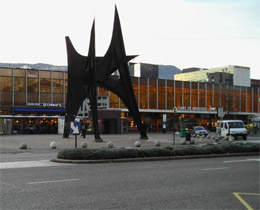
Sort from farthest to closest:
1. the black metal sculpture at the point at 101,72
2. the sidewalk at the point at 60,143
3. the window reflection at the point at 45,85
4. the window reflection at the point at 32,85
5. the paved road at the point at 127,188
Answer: the window reflection at the point at 45,85 < the window reflection at the point at 32,85 < the black metal sculpture at the point at 101,72 < the sidewalk at the point at 60,143 < the paved road at the point at 127,188

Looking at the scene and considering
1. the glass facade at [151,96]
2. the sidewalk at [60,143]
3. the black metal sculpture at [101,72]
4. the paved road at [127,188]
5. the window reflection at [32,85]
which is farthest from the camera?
the window reflection at [32,85]

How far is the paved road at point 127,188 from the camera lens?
28.2 ft

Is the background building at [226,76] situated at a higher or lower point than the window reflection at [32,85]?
higher

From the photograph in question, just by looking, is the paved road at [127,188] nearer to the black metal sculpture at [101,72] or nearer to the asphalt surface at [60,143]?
the asphalt surface at [60,143]

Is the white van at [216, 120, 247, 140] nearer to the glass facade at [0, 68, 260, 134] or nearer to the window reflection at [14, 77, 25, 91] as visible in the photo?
the glass facade at [0, 68, 260, 134]

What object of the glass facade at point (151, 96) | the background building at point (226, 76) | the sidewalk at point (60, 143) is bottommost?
the sidewalk at point (60, 143)

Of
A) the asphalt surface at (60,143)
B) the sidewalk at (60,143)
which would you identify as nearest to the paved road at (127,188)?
the asphalt surface at (60,143)

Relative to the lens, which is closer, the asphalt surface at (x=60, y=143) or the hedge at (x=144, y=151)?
the hedge at (x=144, y=151)

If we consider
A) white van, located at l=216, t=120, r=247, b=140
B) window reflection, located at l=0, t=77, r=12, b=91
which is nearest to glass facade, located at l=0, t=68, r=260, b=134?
window reflection, located at l=0, t=77, r=12, b=91

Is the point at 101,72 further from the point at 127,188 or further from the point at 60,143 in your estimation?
the point at 127,188

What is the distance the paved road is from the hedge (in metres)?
2.50

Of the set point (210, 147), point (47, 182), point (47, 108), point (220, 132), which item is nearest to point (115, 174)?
point (47, 182)

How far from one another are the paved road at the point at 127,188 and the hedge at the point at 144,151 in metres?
2.50

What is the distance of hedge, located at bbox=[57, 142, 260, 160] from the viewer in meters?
17.8
